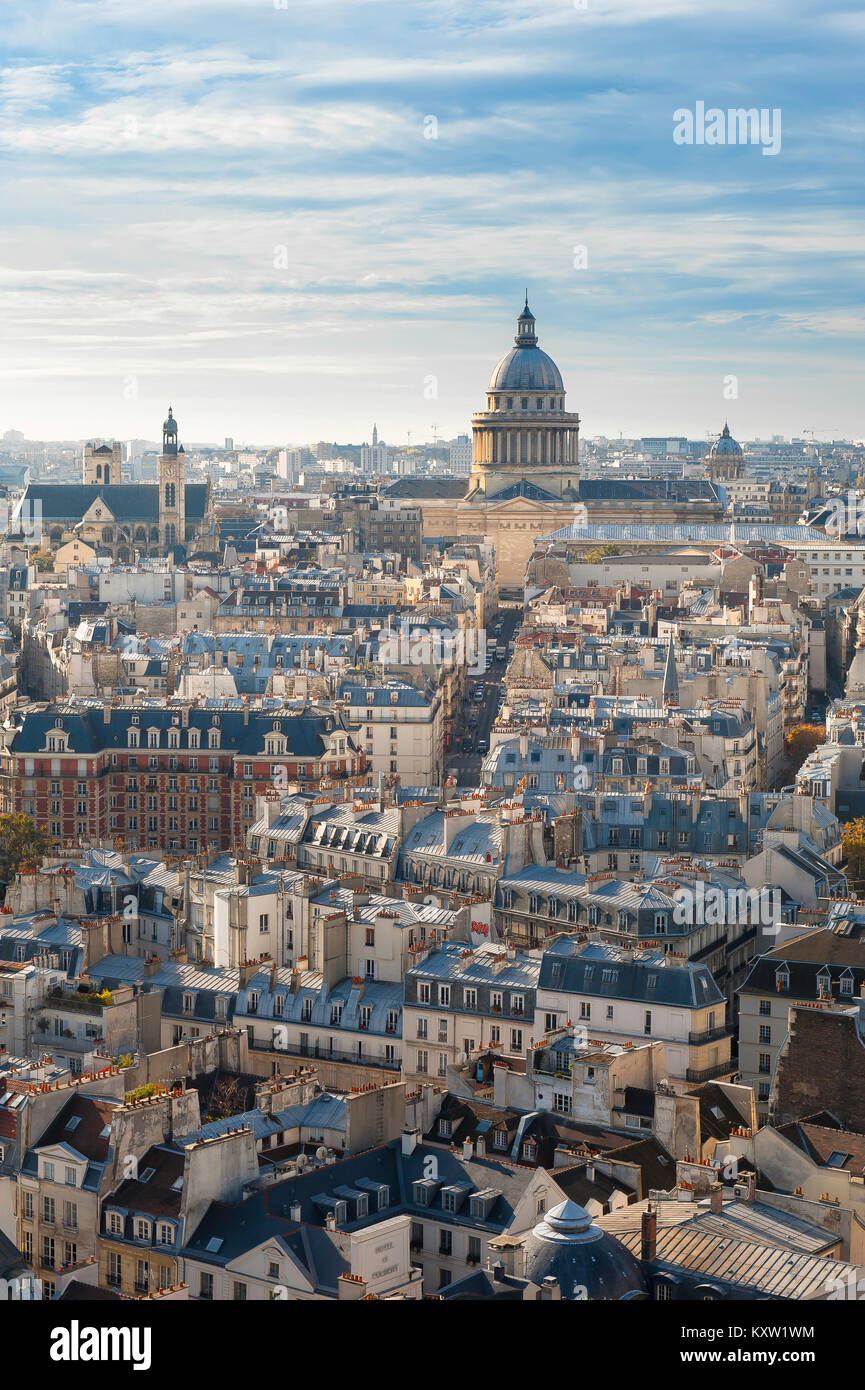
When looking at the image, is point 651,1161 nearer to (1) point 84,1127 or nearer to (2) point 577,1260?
(2) point 577,1260

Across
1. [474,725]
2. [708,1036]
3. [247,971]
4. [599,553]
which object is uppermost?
[599,553]

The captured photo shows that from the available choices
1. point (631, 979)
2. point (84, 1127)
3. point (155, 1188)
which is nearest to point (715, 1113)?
point (631, 979)

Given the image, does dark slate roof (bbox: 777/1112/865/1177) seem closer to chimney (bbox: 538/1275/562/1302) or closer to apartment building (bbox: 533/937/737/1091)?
apartment building (bbox: 533/937/737/1091)

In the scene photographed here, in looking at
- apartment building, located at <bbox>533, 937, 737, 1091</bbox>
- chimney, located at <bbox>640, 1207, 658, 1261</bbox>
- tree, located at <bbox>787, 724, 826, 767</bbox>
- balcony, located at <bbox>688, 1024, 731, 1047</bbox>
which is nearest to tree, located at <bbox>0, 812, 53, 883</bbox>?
apartment building, located at <bbox>533, 937, 737, 1091</bbox>

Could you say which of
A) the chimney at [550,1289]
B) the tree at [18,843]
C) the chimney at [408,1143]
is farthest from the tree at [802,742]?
the chimney at [550,1289]

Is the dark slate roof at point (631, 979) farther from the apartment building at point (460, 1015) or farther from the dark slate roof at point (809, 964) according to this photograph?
the dark slate roof at point (809, 964)

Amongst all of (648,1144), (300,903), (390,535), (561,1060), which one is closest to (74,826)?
(300,903)
